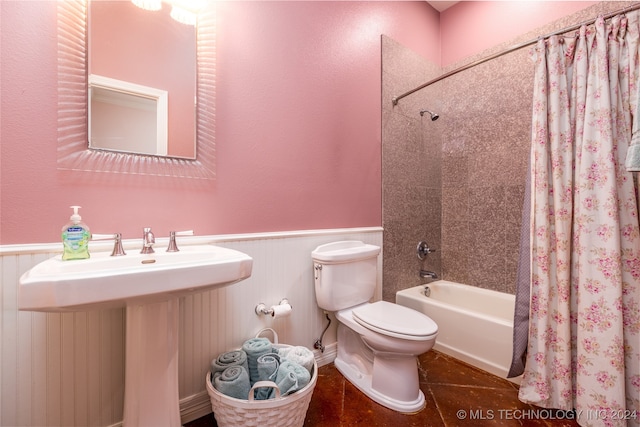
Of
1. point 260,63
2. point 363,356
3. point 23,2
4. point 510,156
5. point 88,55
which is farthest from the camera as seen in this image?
point 510,156

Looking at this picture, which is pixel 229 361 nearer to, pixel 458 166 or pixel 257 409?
pixel 257 409

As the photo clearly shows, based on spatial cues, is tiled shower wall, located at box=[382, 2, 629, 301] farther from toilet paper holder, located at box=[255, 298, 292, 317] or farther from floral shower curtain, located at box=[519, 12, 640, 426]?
toilet paper holder, located at box=[255, 298, 292, 317]

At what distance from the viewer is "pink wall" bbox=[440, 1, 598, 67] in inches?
72.4

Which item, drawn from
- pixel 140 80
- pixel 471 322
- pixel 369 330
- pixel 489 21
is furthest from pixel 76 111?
pixel 489 21

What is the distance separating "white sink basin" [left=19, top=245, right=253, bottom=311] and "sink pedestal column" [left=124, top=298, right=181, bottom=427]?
168 mm

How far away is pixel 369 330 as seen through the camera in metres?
1.38

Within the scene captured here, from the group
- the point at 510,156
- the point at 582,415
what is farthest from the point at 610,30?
the point at 582,415

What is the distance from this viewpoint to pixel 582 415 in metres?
1.21

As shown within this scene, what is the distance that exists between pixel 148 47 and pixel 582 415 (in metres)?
2.44

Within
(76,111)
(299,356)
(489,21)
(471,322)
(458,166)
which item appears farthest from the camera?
(458,166)

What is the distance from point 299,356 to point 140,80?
1.39 m

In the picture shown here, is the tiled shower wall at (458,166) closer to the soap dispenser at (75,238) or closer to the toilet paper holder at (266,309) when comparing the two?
the toilet paper holder at (266,309)

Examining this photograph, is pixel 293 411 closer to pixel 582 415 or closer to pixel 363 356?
pixel 363 356

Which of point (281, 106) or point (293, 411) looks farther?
point (281, 106)
